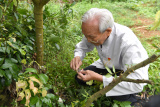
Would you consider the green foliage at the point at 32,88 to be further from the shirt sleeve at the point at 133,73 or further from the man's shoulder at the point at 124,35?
the man's shoulder at the point at 124,35

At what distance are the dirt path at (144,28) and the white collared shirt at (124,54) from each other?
2702 millimetres

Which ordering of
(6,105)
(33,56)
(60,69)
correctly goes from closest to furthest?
(6,105) < (33,56) < (60,69)

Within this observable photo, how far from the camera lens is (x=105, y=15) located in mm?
1548

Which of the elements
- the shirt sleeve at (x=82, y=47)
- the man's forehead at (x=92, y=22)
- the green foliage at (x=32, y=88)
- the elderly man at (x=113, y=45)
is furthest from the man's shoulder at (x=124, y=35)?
the green foliage at (x=32, y=88)

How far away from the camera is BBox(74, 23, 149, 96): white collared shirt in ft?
5.13

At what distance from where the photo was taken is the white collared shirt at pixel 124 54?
156 cm

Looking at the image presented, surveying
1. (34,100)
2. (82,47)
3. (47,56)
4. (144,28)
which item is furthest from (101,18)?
(144,28)

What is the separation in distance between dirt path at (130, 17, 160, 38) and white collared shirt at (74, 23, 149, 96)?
2.70 m

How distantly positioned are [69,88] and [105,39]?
0.96 metres

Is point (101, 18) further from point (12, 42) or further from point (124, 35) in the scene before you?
point (12, 42)

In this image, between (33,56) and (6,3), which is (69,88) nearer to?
(33,56)

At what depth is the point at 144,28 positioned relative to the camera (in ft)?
15.2

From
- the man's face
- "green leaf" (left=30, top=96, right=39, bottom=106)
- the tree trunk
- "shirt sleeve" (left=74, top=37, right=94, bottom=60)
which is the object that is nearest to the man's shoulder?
the man's face

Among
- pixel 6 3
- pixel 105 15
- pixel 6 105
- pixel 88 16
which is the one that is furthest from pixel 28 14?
pixel 6 105
